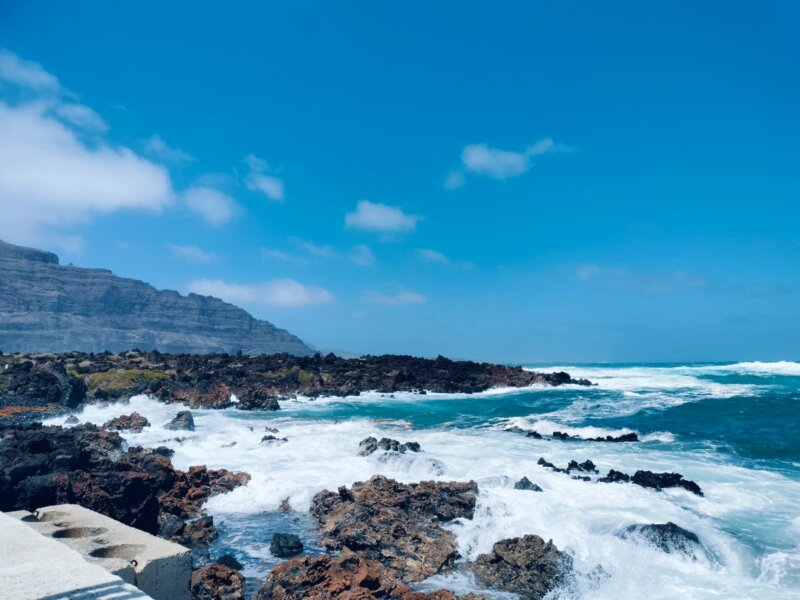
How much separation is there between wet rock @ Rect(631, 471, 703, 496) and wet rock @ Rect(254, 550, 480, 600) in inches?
313

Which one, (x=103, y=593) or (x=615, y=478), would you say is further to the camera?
(x=615, y=478)

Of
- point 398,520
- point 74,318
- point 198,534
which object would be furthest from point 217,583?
point 74,318

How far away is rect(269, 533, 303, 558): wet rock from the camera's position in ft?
28.6

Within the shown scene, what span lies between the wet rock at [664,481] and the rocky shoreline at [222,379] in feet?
71.8

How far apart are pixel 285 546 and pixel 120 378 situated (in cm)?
3028

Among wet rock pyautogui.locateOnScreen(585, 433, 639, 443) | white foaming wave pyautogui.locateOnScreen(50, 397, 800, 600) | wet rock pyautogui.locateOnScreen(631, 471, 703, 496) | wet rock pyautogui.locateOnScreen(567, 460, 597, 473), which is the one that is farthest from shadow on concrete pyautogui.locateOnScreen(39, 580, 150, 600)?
wet rock pyautogui.locateOnScreen(585, 433, 639, 443)

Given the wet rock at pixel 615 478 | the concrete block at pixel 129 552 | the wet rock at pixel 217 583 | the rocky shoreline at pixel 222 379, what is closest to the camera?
the concrete block at pixel 129 552

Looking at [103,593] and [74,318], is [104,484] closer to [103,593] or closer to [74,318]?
[103,593]

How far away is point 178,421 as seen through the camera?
2123 centimetres

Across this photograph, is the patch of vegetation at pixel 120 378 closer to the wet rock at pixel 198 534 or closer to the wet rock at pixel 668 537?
the wet rock at pixel 198 534

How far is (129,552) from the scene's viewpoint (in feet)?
19.0

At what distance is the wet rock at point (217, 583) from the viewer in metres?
6.79

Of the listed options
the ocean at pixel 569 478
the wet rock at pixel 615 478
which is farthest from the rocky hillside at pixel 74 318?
the wet rock at pixel 615 478

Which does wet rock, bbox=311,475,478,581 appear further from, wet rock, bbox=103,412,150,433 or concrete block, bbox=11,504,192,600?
wet rock, bbox=103,412,150,433
